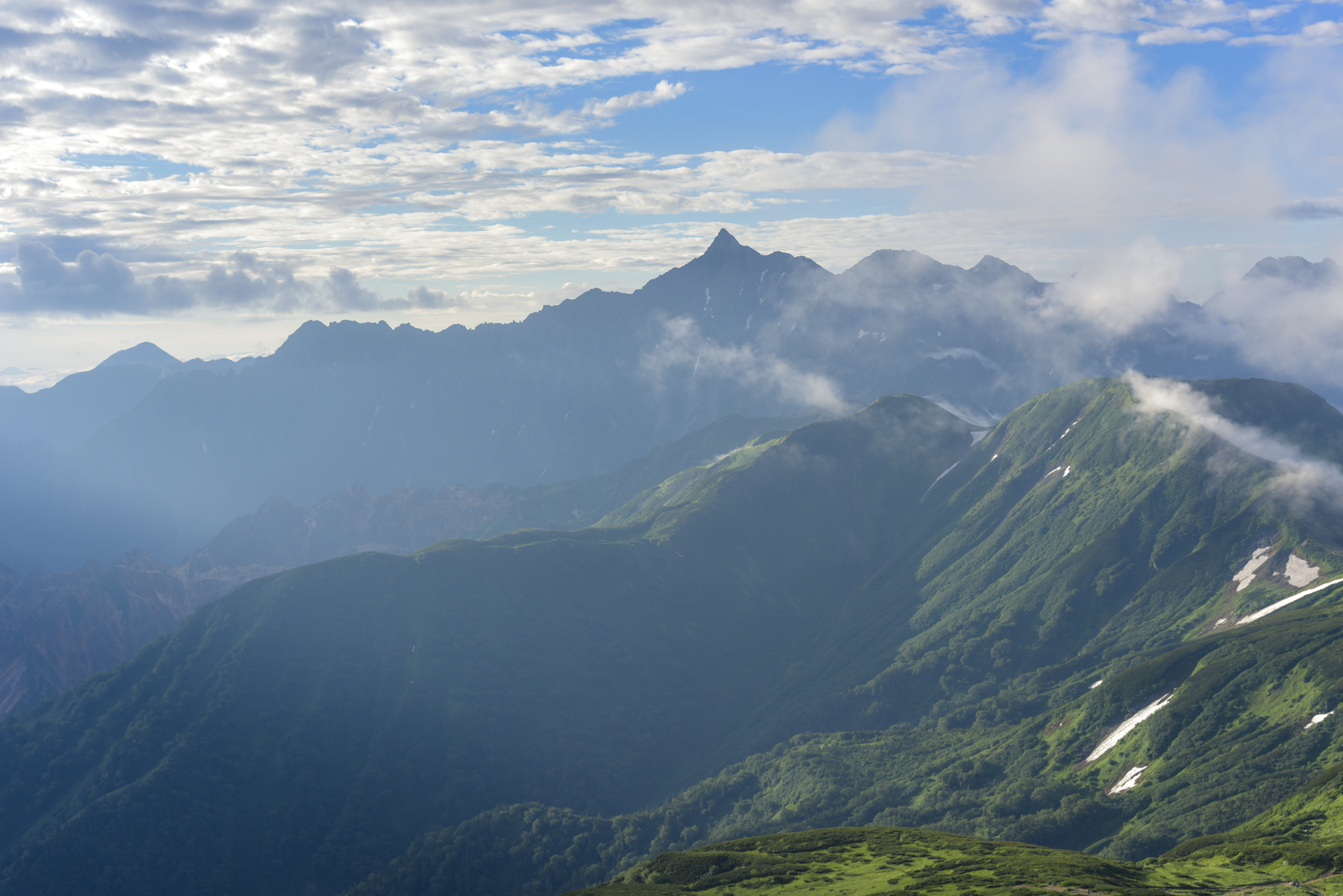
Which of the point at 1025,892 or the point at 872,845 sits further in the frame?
the point at 872,845

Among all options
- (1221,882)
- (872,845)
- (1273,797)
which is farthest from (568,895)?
(1273,797)

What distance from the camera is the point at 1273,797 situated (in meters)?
199

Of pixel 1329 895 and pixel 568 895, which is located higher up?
pixel 1329 895

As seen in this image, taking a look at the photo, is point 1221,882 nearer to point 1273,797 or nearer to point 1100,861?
point 1100,861

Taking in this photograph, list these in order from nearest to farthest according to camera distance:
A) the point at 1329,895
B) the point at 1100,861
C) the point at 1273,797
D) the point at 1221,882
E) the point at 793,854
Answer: the point at 1329,895, the point at 1221,882, the point at 1100,861, the point at 793,854, the point at 1273,797

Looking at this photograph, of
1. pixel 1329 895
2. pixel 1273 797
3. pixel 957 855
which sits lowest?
pixel 1273 797

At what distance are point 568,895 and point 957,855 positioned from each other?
74858 millimetres

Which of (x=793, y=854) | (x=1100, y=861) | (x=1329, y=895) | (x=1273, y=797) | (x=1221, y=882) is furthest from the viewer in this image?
(x=1273, y=797)

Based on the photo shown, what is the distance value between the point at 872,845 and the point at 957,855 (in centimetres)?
2236

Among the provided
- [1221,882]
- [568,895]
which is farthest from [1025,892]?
[568,895]

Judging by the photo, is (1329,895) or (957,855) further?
(957,855)

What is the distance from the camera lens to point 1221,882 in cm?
13750

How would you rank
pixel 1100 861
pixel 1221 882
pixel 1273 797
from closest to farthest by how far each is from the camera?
pixel 1221 882 → pixel 1100 861 → pixel 1273 797

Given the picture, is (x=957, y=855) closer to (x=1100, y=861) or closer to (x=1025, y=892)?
(x=1100, y=861)
